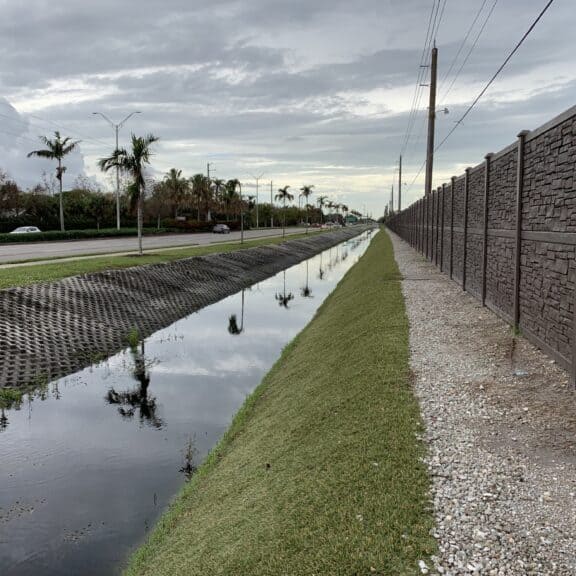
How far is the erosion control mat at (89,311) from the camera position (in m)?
13.5

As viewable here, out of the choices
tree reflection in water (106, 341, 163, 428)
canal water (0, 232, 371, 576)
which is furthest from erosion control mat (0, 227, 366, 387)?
tree reflection in water (106, 341, 163, 428)

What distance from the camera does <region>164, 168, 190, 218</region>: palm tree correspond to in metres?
87.9

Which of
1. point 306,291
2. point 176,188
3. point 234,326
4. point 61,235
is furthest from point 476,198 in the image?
point 176,188

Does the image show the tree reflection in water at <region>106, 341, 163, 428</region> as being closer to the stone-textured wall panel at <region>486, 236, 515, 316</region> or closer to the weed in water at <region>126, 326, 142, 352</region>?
the weed in water at <region>126, 326, 142, 352</region>

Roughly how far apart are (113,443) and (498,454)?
6.44 meters

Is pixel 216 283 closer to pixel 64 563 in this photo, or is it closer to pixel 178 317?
pixel 178 317

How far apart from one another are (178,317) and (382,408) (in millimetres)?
15598

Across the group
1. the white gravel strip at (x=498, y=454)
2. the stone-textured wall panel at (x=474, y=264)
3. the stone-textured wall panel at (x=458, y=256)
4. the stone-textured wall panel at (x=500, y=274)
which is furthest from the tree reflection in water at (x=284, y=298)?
the white gravel strip at (x=498, y=454)

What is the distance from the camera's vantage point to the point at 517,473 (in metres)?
4.88

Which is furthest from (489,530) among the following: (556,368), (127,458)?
(127,458)

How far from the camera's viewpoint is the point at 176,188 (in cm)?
8838

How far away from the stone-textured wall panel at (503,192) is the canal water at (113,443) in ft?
21.1

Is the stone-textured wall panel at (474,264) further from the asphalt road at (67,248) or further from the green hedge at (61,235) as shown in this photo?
the green hedge at (61,235)

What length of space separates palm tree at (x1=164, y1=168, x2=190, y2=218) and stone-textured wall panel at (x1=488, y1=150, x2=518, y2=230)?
7898 cm
